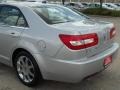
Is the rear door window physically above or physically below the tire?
above

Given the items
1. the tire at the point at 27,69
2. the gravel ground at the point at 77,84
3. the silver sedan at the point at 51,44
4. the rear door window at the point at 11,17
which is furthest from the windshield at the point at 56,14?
the gravel ground at the point at 77,84

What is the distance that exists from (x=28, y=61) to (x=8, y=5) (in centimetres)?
123

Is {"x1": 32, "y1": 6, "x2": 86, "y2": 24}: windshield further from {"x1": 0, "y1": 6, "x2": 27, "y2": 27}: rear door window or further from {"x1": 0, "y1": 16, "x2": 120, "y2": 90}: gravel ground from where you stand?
{"x1": 0, "y1": 16, "x2": 120, "y2": 90}: gravel ground

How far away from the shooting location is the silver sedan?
3.80 meters

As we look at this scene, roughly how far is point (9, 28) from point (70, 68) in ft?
5.02

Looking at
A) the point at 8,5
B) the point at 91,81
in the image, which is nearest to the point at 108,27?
the point at 91,81

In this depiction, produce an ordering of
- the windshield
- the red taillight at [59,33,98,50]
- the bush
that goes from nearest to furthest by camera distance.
A: the red taillight at [59,33,98,50] → the windshield → the bush

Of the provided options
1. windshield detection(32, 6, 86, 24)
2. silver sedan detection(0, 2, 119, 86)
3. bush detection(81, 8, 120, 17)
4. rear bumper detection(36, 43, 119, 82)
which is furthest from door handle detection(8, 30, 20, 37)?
bush detection(81, 8, 120, 17)

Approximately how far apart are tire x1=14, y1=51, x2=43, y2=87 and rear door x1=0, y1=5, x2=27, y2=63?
0.85 feet

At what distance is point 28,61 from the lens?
14.4 feet

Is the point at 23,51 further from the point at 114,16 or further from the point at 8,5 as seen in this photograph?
the point at 114,16

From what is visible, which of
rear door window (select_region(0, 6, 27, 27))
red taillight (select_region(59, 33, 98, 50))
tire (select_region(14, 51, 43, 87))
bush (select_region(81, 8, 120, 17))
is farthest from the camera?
bush (select_region(81, 8, 120, 17))

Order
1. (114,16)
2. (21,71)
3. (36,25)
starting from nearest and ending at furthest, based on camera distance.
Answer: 1. (36,25)
2. (21,71)
3. (114,16)

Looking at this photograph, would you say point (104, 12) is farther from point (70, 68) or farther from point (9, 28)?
point (70, 68)
